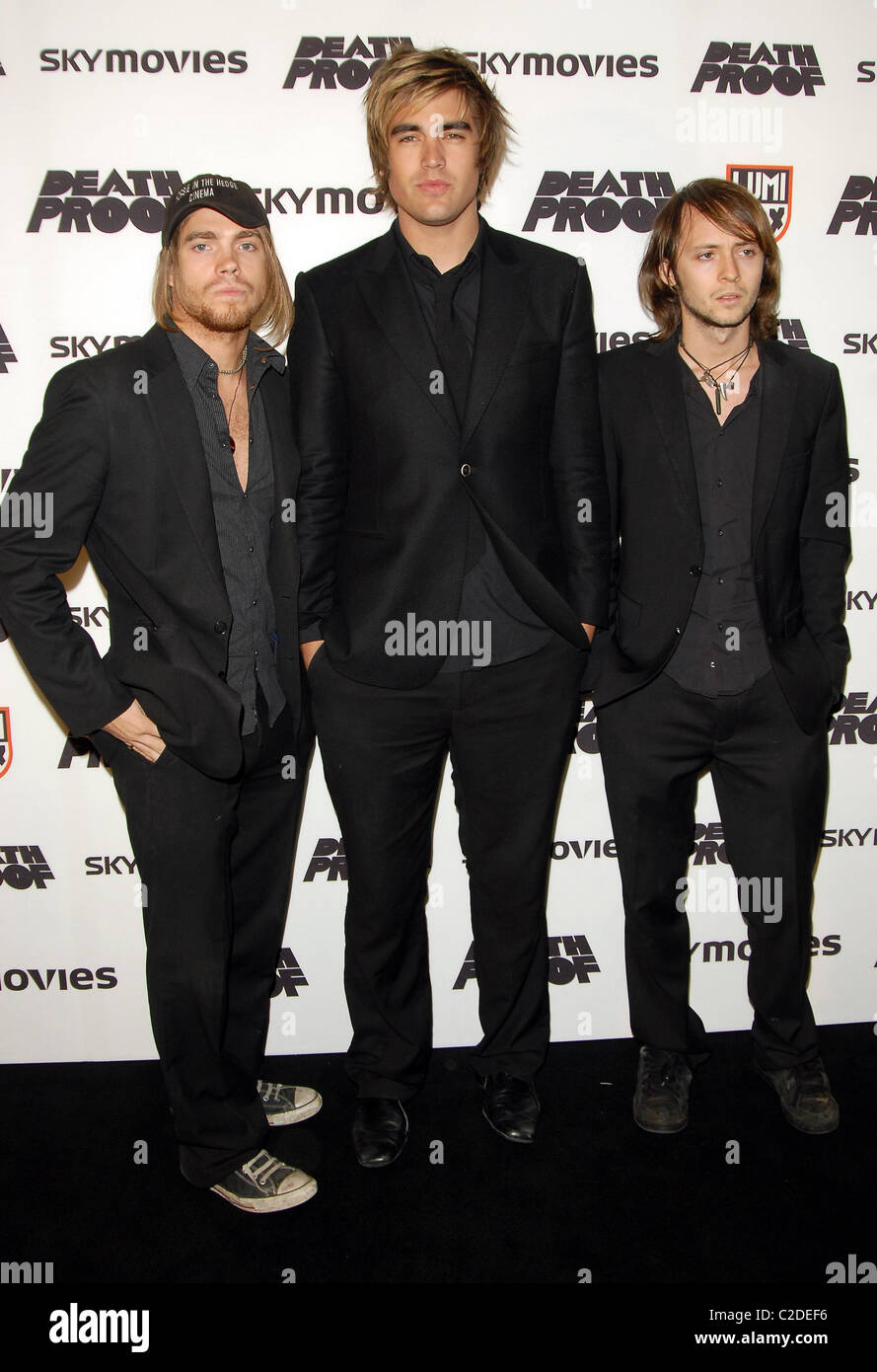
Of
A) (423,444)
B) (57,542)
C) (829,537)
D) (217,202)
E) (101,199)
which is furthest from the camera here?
(101,199)

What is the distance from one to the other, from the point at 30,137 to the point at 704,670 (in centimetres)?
233

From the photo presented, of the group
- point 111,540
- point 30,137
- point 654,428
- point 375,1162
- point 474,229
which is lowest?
point 375,1162

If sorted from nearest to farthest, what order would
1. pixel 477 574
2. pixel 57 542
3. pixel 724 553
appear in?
pixel 57 542, pixel 477 574, pixel 724 553

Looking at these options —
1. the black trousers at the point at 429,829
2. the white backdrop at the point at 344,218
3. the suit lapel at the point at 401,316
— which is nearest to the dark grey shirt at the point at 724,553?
the black trousers at the point at 429,829

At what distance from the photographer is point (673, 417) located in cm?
262

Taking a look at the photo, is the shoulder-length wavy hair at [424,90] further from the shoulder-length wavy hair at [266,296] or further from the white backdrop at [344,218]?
the white backdrop at [344,218]

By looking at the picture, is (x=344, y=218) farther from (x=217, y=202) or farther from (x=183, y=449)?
(x=183, y=449)

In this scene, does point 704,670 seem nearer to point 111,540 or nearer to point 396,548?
point 396,548

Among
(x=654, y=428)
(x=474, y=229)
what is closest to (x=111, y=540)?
(x=474, y=229)

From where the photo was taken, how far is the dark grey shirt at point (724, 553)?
265 cm

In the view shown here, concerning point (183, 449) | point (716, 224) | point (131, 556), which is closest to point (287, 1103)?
point (131, 556)

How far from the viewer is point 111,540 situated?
7.54ft

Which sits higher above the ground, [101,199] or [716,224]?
[101,199]

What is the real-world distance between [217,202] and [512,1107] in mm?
2352
